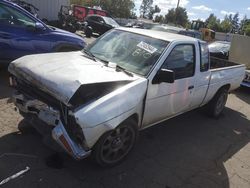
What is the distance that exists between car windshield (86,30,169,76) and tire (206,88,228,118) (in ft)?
8.01

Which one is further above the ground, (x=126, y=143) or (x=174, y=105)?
(x=174, y=105)

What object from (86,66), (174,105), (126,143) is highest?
(86,66)

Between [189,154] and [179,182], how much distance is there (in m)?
0.90

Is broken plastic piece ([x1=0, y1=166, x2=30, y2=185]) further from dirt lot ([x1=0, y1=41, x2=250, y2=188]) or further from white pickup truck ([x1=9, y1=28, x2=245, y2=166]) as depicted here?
white pickup truck ([x1=9, y1=28, x2=245, y2=166])

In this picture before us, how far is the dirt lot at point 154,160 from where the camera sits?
11.5 feet

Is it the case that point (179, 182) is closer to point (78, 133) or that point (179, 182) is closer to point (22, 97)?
point (78, 133)

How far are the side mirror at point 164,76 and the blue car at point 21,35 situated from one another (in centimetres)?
368

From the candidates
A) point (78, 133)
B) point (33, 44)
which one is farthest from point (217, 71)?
point (33, 44)

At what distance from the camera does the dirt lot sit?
350 centimetres

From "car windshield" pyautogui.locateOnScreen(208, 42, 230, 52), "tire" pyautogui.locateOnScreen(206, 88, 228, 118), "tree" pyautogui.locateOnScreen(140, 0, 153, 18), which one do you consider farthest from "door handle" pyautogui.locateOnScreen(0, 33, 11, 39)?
"tree" pyautogui.locateOnScreen(140, 0, 153, 18)

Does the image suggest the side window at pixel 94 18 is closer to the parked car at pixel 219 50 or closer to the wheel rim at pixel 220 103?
the parked car at pixel 219 50

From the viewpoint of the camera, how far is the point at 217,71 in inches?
227

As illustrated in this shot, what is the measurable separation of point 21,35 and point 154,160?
4.17 m

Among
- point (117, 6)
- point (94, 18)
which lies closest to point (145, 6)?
point (117, 6)
